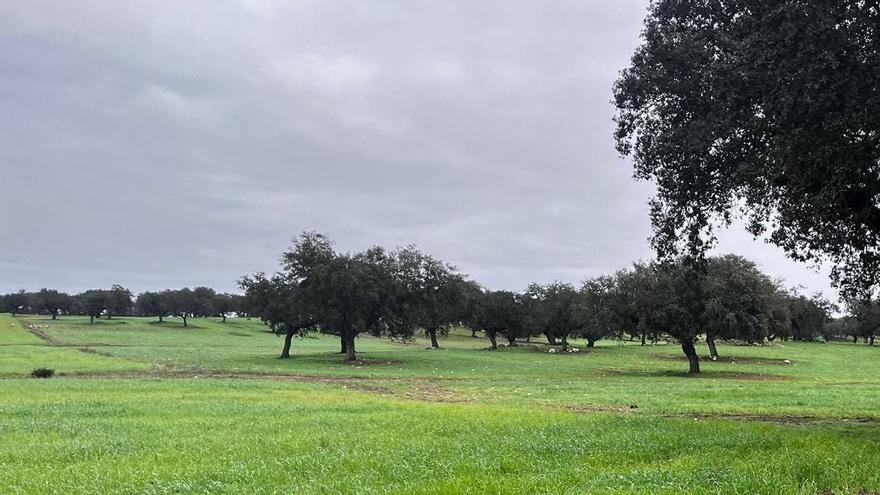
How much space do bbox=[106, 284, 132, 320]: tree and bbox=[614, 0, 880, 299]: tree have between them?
158270mm

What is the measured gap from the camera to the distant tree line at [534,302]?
46281mm

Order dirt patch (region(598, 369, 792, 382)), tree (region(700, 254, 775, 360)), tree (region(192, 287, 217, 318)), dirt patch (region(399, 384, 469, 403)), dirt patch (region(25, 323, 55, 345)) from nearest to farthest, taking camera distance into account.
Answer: dirt patch (region(399, 384, 469, 403))
dirt patch (region(598, 369, 792, 382))
tree (region(700, 254, 775, 360))
dirt patch (region(25, 323, 55, 345))
tree (region(192, 287, 217, 318))

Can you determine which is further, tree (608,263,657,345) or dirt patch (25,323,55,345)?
dirt patch (25,323,55,345)

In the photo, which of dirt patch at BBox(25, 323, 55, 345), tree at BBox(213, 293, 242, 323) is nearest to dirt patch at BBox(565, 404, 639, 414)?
dirt patch at BBox(25, 323, 55, 345)

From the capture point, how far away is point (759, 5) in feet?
46.0

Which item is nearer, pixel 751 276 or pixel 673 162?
pixel 673 162

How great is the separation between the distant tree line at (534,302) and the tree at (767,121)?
3.46 meters

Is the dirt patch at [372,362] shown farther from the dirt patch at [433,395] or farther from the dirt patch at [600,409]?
the dirt patch at [600,409]

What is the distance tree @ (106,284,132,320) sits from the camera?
15350 cm

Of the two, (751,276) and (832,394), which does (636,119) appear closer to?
(832,394)

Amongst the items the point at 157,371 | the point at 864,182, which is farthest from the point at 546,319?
the point at 864,182

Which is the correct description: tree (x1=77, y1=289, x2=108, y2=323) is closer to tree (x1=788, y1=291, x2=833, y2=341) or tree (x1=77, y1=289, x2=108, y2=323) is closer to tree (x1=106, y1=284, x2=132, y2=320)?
tree (x1=106, y1=284, x2=132, y2=320)

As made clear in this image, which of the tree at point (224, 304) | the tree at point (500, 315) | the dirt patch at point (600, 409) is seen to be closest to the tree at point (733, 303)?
the dirt patch at point (600, 409)

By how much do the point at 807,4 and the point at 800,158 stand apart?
2901mm
